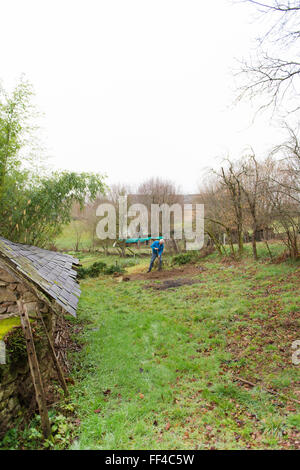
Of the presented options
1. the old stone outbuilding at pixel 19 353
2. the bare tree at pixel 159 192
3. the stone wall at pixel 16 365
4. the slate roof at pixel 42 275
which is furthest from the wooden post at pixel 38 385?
the bare tree at pixel 159 192

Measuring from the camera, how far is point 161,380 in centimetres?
423

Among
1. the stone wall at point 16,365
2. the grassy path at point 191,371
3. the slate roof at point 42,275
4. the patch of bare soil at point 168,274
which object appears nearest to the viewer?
the stone wall at point 16,365

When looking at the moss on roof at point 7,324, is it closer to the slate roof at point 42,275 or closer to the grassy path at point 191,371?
the slate roof at point 42,275

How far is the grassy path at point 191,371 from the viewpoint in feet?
9.96

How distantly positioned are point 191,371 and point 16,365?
2.93 metres

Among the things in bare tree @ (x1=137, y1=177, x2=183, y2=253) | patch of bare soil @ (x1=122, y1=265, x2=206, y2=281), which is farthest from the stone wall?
bare tree @ (x1=137, y1=177, x2=183, y2=253)

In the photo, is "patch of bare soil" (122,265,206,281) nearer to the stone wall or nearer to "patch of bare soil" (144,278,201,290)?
"patch of bare soil" (144,278,201,290)

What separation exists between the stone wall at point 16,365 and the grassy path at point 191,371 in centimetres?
76

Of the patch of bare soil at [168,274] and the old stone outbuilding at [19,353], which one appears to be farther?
the patch of bare soil at [168,274]

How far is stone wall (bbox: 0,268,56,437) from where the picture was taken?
283 centimetres

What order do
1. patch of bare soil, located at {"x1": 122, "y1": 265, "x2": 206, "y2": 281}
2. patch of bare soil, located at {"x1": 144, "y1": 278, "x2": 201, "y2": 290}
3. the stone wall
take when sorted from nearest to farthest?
the stone wall → patch of bare soil, located at {"x1": 144, "y1": 278, "x2": 201, "y2": 290} → patch of bare soil, located at {"x1": 122, "y1": 265, "x2": 206, "y2": 281}

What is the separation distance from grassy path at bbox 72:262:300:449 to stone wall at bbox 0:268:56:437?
0.76 metres
